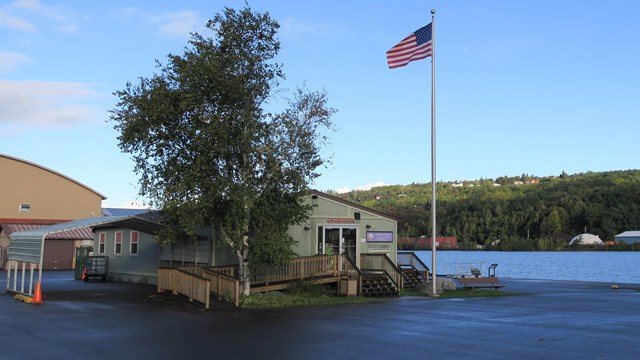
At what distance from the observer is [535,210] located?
474 ft

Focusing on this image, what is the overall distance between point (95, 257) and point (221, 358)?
24349 mm

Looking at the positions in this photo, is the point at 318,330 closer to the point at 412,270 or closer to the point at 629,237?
the point at 412,270

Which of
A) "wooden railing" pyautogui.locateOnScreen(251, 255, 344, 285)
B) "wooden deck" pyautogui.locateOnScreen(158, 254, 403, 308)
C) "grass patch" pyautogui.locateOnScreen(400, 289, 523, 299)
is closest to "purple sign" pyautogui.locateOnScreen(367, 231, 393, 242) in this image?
"wooden deck" pyautogui.locateOnScreen(158, 254, 403, 308)

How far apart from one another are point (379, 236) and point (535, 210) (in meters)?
125

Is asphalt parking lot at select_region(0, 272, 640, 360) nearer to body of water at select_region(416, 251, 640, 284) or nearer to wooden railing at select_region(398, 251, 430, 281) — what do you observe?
wooden railing at select_region(398, 251, 430, 281)

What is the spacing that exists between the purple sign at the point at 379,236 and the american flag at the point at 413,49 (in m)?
8.10

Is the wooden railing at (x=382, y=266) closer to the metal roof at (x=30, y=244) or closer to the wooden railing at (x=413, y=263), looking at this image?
the wooden railing at (x=413, y=263)

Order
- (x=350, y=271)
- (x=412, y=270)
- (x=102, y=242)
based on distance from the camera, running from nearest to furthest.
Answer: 1. (x=350, y=271)
2. (x=412, y=270)
3. (x=102, y=242)

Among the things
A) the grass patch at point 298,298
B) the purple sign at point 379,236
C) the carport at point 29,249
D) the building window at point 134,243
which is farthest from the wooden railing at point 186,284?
the purple sign at point 379,236

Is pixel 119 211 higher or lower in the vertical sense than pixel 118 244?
→ higher

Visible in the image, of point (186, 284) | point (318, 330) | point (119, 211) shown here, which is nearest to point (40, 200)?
point (119, 211)

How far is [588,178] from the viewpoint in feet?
524

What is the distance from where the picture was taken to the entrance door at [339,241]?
27344 mm

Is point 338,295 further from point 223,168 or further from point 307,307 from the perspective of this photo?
point 223,168
